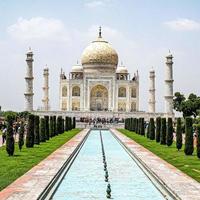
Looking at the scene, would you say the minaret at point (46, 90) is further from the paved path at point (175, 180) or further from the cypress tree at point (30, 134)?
the paved path at point (175, 180)

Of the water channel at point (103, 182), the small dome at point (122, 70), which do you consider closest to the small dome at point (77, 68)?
the small dome at point (122, 70)

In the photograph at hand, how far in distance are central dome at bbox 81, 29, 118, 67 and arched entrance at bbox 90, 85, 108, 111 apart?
220 cm

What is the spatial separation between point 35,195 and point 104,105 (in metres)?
36.1

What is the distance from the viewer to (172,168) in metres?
9.88

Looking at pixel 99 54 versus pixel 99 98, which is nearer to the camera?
pixel 99 54

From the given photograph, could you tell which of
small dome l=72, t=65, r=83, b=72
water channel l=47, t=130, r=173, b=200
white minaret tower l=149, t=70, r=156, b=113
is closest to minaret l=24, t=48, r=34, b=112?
small dome l=72, t=65, r=83, b=72

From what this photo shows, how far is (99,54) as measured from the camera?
139ft

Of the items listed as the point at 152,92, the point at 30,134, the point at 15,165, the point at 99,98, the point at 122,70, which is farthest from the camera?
the point at 122,70

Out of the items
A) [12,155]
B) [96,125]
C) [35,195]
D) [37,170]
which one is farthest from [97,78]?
[35,195]

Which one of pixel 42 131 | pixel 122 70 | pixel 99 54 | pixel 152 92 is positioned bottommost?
pixel 42 131

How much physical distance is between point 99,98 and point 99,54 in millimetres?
3786

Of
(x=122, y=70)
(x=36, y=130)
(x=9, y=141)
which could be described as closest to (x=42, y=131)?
(x=36, y=130)

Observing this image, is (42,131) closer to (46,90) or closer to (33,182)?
(33,182)

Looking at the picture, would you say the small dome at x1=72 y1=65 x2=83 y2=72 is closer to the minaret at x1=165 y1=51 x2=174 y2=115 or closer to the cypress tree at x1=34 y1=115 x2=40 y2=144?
the minaret at x1=165 y1=51 x2=174 y2=115
